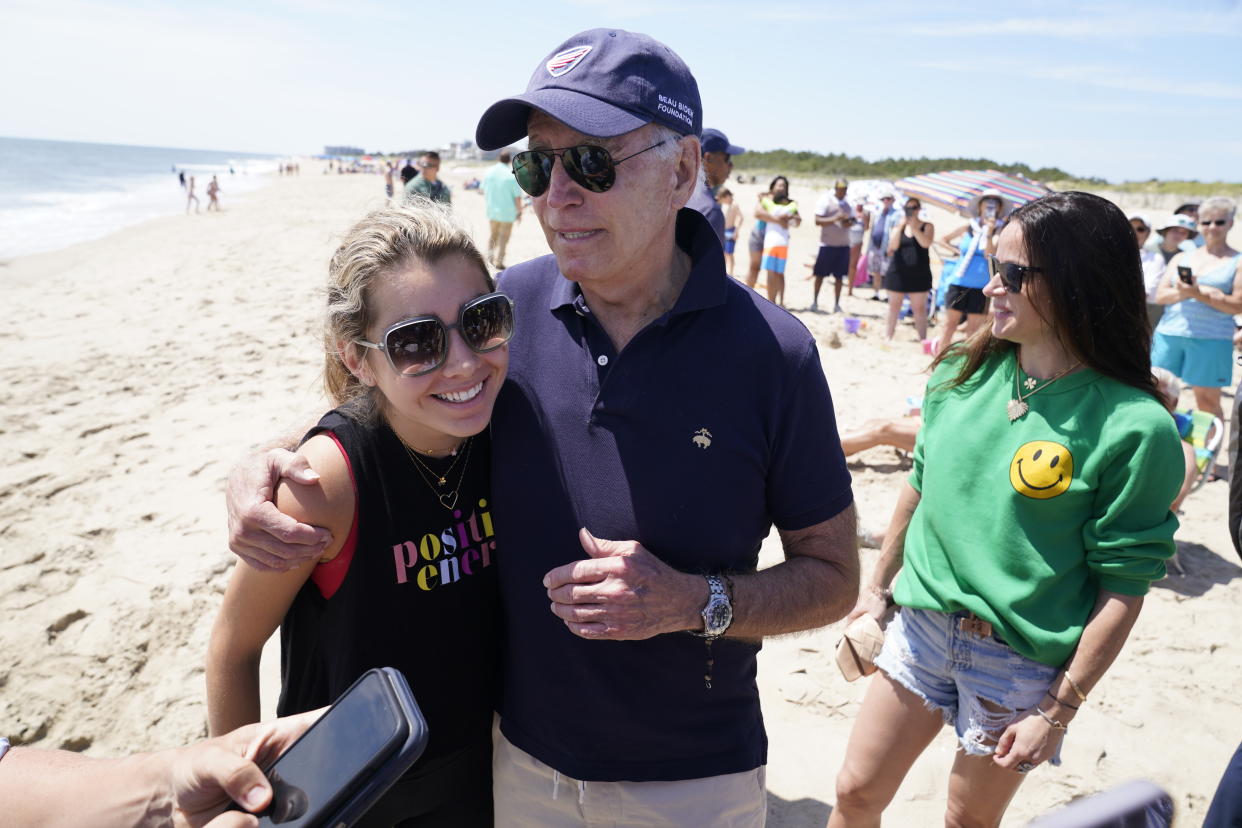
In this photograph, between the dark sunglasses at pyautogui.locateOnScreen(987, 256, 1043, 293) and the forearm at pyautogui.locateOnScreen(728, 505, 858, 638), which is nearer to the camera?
the forearm at pyautogui.locateOnScreen(728, 505, 858, 638)

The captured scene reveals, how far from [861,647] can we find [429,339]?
5.95 ft

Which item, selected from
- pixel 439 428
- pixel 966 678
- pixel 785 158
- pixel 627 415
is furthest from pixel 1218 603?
pixel 785 158

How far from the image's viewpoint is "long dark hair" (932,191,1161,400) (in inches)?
82.7

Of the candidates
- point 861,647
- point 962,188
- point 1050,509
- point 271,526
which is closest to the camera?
point 271,526

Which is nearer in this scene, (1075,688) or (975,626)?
(1075,688)

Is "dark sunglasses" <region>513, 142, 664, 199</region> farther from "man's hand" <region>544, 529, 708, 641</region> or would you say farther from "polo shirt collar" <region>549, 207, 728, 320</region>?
"man's hand" <region>544, 529, 708, 641</region>

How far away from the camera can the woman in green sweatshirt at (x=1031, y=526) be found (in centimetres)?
200

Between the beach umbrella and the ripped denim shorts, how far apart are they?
34.3 feet

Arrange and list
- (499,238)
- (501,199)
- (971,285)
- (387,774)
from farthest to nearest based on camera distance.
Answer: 1. (499,238)
2. (501,199)
3. (971,285)
4. (387,774)

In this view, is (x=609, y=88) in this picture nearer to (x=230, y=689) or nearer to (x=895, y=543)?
(x=230, y=689)

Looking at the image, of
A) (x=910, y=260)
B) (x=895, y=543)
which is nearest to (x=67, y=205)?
(x=910, y=260)

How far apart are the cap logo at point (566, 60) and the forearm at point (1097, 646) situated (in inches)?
75.7

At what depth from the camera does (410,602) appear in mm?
1694

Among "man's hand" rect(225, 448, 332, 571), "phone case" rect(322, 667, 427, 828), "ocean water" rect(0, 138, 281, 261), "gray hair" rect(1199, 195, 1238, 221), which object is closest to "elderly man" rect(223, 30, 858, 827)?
"man's hand" rect(225, 448, 332, 571)
